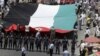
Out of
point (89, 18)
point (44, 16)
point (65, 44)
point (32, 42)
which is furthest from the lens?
point (44, 16)

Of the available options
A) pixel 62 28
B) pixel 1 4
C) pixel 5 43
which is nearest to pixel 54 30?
pixel 62 28

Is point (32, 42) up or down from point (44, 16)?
down

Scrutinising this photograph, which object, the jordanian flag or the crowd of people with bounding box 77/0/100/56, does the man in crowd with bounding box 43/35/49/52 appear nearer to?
the crowd of people with bounding box 77/0/100/56

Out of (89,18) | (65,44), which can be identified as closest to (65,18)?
(89,18)

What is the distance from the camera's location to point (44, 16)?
6438cm

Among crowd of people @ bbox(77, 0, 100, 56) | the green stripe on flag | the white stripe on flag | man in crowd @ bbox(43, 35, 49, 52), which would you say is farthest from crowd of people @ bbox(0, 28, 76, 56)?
the white stripe on flag

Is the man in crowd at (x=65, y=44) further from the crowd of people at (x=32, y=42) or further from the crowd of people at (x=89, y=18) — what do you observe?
the crowd of people at (x=89, y=18)

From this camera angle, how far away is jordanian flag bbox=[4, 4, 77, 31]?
62.0 m

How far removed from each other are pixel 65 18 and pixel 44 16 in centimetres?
Result: 236

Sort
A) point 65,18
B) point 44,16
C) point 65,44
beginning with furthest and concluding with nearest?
1. point 44,16
2. point 65,18
3. point 65,44

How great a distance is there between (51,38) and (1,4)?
46.9ft

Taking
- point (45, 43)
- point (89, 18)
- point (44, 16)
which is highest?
point (44, 16)

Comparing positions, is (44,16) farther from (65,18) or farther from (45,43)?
(45,43)

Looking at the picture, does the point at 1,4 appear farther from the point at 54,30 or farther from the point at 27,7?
the point at 54,30
